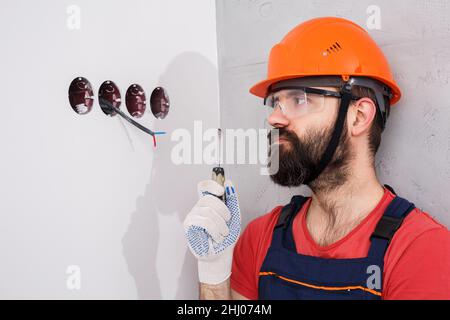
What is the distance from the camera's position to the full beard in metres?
1.30

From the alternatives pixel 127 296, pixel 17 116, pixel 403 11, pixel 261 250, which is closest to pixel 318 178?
pixel 261 250

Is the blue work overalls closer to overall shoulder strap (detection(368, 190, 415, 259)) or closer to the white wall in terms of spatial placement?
overall shoulder strap (detection(368, 190, 415, 259))

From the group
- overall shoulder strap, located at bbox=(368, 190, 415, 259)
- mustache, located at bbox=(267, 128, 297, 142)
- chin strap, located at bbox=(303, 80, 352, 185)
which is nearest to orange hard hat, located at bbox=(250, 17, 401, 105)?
chin strap, located at bbox=(303, 80, 352, 185)

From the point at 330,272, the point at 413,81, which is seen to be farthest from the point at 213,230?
the point at 413,81

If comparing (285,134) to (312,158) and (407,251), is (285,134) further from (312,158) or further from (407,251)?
(407,251)

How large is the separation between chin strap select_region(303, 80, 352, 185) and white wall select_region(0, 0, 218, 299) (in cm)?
54

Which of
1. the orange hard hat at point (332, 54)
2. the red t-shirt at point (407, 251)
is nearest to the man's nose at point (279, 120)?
the orange hard hat at point (332, 54)

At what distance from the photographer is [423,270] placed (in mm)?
1056

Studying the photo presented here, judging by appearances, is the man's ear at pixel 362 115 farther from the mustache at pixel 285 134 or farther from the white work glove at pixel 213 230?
the white work glove at pixel 213 230

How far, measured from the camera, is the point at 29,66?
1.07 m

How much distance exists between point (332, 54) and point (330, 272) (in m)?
0.62

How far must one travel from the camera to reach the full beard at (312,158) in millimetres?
1302

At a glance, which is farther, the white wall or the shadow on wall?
the shadow on wall

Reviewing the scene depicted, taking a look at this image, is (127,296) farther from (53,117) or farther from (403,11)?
(403,11)
